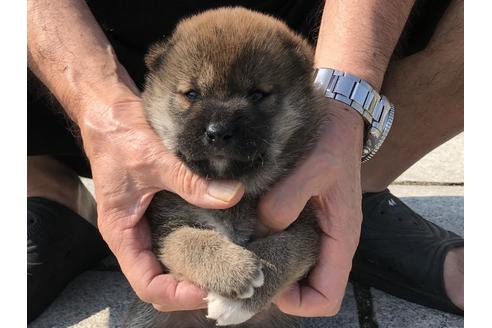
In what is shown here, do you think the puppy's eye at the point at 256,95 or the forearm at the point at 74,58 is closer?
the puppy's eye at the point at 256,95

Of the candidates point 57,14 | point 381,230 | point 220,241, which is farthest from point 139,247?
point 381,230

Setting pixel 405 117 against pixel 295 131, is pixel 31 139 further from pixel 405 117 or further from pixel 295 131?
pixel 405 117

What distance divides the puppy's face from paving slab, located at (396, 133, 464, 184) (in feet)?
5.95

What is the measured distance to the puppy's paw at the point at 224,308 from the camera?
1.72 meters

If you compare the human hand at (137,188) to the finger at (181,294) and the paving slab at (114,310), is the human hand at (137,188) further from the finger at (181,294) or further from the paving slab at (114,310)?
the paving slab at (114,310)

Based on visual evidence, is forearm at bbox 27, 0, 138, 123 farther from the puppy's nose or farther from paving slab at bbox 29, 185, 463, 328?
paving slab at bbox 29, 185, 463, 328

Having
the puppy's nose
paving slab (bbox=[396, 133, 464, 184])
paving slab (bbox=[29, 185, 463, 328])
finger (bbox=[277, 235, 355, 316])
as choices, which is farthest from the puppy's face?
paving slab (bbox=[396, 133, 464, 184])

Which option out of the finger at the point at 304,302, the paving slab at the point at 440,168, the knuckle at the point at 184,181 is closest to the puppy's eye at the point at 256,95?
the knuckle at the point at 184,181

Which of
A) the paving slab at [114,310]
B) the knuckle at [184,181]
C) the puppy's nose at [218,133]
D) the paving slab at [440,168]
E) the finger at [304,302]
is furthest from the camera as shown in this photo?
the paving slab at [440,168]

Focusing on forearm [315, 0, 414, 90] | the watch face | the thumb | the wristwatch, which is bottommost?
the thumb

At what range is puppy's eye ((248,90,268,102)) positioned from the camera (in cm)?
177

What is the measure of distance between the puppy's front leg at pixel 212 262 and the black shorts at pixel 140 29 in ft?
2.97

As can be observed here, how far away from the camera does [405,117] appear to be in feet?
8.75

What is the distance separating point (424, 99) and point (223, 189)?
1.32m
